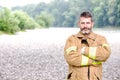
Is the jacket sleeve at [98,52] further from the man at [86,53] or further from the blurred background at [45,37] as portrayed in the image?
the blurred background at [45,37]

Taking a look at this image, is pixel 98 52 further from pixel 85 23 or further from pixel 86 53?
pixel 85 23

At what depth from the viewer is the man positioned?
4043mm

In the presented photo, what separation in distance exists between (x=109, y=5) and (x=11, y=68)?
11038 centimetres

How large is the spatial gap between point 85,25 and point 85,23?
0.09ft

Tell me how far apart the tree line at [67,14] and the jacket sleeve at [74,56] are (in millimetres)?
45558

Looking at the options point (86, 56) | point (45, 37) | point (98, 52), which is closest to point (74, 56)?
point (86, 56)

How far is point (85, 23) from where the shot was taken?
13.5 ft

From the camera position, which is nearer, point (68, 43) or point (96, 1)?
point (68, 43)

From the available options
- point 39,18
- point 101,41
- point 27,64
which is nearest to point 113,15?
point 39,18

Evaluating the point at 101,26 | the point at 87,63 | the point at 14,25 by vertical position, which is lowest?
the point at 101,26

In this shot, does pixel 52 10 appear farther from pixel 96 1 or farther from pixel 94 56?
pixel 94 56

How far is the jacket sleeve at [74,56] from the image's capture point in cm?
403

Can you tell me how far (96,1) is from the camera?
147m

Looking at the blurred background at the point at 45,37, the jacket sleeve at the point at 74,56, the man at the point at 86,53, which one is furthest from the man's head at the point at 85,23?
the blurred background at the point at 45,37
